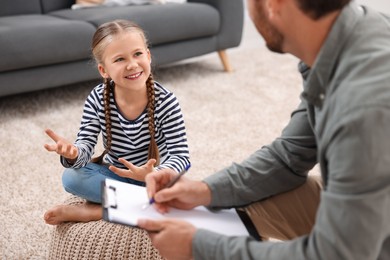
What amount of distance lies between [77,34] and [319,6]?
190 centimetres

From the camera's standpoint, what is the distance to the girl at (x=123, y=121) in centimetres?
147

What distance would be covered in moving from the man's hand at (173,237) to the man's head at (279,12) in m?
0.36

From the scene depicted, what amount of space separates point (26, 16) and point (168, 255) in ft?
7.09

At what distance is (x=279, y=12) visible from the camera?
86cm

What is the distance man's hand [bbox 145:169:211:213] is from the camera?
3.47 feet

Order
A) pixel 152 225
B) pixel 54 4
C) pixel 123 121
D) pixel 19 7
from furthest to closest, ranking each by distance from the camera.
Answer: pixel 54 4, pixel 19 7, pixel 123 121, pixel 152 225

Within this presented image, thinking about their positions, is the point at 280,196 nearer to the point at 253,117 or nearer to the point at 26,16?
the point at 253,117

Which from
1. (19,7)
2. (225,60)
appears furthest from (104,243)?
(225,60)

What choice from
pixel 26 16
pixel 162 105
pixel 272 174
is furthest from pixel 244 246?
pixel 26 16

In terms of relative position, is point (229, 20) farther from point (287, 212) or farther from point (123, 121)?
A: point (287, 212)

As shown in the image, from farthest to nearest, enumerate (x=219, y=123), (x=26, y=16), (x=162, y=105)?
(x=26, y=16) < (x=219, y=123) < (x=162, y=105)

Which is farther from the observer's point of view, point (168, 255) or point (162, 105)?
point (162, 105)

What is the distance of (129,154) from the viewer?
61.4 inches

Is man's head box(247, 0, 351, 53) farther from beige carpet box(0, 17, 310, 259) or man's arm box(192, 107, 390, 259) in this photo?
beige carpet box(0, 17, 310, 259)
